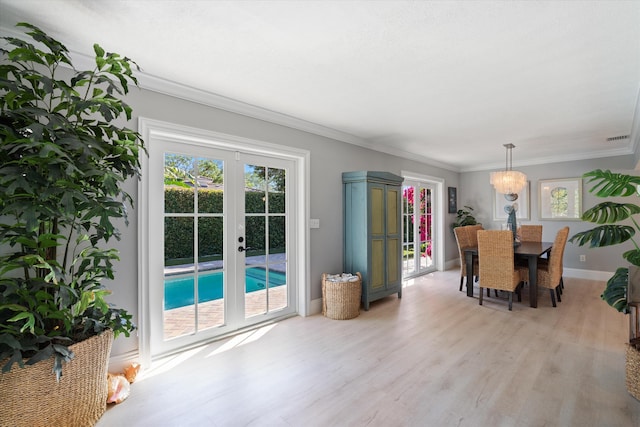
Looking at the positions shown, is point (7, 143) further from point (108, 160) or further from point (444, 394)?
point (444, 394)

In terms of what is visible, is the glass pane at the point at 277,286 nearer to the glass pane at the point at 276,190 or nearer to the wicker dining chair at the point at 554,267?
the glass pane at the point at 276,190

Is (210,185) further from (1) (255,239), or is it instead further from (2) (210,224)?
(1) (255,239)

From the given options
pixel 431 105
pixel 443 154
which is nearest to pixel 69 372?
pixel 431 105

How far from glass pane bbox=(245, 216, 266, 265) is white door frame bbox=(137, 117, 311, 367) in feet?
1.36

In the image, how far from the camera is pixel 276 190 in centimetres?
334

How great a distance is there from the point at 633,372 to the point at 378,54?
8.57 feet

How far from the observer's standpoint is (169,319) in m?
2.60

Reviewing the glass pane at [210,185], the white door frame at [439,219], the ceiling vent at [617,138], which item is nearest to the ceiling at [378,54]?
the glass pane at [210,185]

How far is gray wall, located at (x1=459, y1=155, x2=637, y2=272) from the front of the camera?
196 inches

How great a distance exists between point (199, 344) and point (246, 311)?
537mm

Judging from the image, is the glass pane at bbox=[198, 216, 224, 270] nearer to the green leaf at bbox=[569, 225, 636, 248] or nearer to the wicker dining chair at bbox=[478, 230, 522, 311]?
the green leaf at bbox=[569, 225, 636, 248]

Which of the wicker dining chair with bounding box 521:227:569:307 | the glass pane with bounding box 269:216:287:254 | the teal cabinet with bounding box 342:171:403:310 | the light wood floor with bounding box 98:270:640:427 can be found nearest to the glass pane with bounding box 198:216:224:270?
the glass pane with bounding box 269:216:287:254

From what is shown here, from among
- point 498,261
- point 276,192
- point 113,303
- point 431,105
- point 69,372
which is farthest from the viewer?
point 498,261

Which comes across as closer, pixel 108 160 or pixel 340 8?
pixel 340 8
